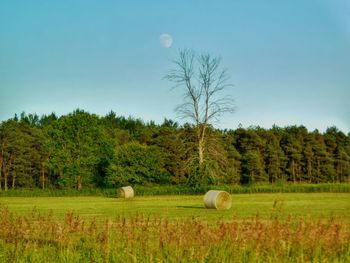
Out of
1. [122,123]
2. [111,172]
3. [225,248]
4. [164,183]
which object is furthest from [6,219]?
[122,123]

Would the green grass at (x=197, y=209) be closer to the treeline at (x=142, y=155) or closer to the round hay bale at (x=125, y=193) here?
the round hay bale at (x=125, y=193)

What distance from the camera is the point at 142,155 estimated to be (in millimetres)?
69375

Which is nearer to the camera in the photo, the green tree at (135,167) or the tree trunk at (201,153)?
the tree trunk at (201,153)

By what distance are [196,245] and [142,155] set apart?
60.5 metres

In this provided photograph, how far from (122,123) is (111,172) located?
49.3 m

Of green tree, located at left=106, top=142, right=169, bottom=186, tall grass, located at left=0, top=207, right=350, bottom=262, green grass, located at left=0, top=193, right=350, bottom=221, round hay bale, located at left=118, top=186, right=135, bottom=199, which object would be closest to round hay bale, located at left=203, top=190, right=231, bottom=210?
green grass, located at left=0, top=193, right=350, bottom=221

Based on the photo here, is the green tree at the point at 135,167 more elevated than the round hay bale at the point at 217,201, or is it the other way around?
the green tree at the point at 135,167

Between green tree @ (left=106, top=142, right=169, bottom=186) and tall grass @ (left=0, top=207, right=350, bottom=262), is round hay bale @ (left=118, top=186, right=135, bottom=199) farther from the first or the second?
tall grass @ (left=0, top=207, right=350, bottom=262)

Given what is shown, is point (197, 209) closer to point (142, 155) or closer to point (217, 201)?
point (217, 201)

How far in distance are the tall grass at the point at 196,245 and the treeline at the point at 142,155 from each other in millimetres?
40029

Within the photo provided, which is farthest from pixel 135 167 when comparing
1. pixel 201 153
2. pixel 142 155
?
pixel 201 153

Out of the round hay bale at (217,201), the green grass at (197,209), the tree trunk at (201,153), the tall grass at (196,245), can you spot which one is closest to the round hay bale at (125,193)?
the tree trunk at (201,153)

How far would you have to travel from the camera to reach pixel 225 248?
9172 mm

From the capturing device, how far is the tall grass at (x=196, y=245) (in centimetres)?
873
